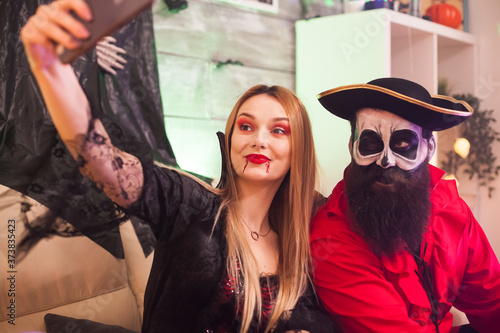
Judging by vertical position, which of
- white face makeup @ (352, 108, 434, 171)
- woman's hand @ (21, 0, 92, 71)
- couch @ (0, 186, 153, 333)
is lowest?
couch @ (0, 186, 153, 333)

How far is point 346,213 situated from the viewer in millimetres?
1447

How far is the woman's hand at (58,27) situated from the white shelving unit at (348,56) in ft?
5.85

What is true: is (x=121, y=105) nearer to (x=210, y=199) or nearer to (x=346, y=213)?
(x=210, y=199)

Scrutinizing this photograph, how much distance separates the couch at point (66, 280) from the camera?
4.91ft

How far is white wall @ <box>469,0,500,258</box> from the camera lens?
3070mm

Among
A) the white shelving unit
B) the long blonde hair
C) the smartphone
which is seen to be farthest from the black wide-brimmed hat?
the white shelving unit

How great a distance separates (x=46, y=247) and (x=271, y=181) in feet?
2.49

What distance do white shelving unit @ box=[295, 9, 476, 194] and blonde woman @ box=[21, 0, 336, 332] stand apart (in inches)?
38.8

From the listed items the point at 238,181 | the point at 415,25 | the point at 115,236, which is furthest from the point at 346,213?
the point at 415,25

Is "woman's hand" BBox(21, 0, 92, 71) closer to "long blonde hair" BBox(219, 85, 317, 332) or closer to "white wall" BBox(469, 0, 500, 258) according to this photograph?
"long blonde hair" BBox(219, 85, 317, 332)

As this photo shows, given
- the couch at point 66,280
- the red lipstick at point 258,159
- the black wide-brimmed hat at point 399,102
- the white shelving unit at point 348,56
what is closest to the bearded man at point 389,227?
the black wide-brimmed hat at point 399,102

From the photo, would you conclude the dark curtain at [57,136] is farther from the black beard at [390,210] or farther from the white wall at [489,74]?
the white wall at [489,74]

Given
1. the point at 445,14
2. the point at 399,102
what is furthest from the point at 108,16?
Answer: the point at 445,14

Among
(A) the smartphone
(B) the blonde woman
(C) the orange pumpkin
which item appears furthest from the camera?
(C) the orange pumpkin
